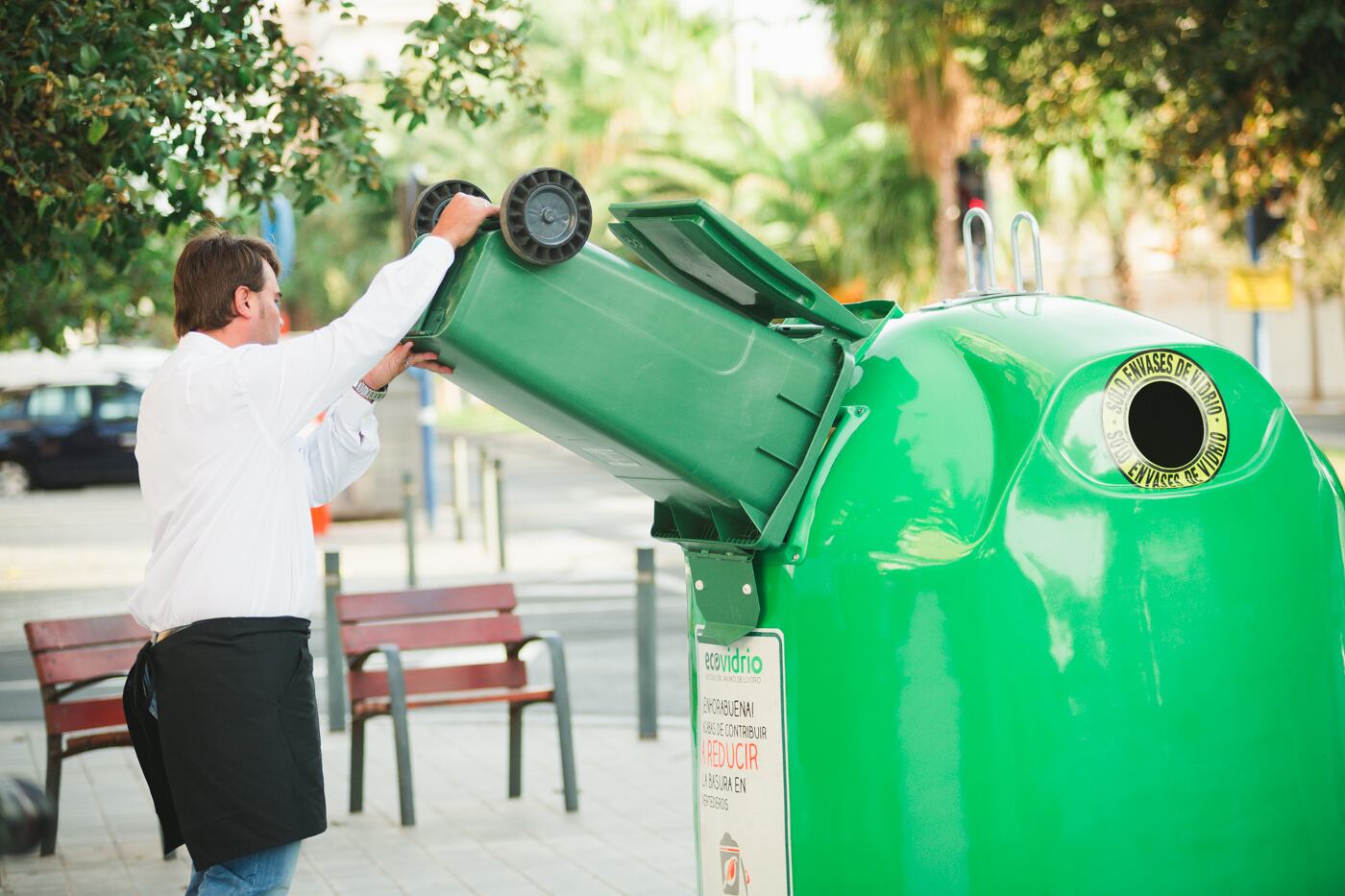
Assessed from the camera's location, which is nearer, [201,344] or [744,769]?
[201,344]

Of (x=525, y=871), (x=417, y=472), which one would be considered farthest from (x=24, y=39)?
(x=417, y=472)

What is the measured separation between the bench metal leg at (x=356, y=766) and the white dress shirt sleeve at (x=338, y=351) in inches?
142

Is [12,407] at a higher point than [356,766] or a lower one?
higher

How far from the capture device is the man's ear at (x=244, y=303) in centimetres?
353

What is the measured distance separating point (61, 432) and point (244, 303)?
26.5 meters

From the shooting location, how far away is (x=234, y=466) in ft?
11.2

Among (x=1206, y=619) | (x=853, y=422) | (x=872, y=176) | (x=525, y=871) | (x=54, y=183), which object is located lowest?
(x=525, y=871)

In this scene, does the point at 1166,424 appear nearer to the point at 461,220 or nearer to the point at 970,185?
the point at 461,220

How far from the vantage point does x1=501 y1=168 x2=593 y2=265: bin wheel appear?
10.6 ft

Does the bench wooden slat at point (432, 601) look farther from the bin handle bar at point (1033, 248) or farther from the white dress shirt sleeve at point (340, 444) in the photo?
the bin handle bar at point (1033, 248)

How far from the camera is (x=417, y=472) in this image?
64.8 feet

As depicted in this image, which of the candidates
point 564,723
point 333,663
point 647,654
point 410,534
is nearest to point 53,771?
point 564,723

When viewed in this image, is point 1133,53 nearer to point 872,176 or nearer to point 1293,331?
point 872,176

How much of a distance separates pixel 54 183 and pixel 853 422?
2874 millimetres
